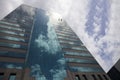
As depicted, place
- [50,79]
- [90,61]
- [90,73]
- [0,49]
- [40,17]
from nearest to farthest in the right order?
[50,79] < [0,49] < [90,73] < [90,61] < [40,17]

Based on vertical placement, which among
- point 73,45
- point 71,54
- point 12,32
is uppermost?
point 12,32

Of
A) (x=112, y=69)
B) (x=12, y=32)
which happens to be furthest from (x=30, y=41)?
(x=112, y=69)

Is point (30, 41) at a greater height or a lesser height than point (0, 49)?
greater

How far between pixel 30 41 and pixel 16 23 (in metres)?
12.1

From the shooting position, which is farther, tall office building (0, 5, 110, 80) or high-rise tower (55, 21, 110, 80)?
high-rise tower (55, 21, 110, 80)

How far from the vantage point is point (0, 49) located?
2927cm

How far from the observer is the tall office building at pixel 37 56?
87.2 ft

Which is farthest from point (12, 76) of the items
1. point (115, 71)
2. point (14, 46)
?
point (115, 71)

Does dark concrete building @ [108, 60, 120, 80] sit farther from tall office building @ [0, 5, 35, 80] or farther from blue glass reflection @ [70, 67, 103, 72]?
tall office building @ [0, 5, 35, 80]

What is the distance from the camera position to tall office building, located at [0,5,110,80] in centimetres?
2658

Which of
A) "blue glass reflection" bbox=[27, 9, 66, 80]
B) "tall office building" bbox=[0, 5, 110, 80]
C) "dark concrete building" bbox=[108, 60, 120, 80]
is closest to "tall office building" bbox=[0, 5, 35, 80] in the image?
"tall office building" bbox=[0, 5, 110, 80]

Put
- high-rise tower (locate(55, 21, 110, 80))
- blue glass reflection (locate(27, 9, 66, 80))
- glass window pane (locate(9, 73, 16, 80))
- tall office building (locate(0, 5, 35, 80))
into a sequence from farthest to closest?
high-rise tower (locate(55, 21, 110, 80)) → blue glass reflection (locate(27, 9, 66, 80)) → tall office building (locate(0, 5, 35, 80)) → glass window pane (locate(9, 73, 16, 80))

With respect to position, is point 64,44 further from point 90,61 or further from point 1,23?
point 1,23

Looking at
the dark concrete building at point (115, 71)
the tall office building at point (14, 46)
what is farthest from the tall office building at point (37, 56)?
the dark concrete building at point (115, 71)
